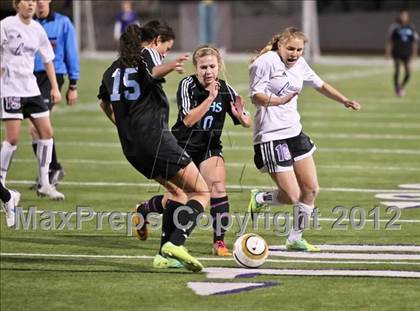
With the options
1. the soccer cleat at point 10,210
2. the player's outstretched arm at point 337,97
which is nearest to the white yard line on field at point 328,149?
the player's outstretched arm at point 337,97

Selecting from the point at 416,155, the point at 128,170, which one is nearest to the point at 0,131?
the point at 128,170

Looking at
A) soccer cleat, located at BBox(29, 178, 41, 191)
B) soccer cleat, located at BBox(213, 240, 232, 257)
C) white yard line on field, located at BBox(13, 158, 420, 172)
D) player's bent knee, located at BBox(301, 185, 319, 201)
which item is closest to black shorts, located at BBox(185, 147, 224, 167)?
soccer cleat, located at BBox(213, 240, 232, 257)

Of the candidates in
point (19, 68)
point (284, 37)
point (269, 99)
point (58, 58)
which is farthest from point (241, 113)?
point (58, 58)

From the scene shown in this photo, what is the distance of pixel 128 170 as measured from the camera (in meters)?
15.7

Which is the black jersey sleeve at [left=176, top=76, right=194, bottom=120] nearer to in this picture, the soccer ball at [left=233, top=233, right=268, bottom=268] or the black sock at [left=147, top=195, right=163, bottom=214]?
the black sock at [left=147, top=195, right=163, bottom=214]

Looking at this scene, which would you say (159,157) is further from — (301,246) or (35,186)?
(35,186)

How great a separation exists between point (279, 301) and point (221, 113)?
7.41ft

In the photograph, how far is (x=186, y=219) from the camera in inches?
344

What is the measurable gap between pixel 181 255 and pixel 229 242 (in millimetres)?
1760

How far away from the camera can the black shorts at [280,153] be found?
9.73 meters

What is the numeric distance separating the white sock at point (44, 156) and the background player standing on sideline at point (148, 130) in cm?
430

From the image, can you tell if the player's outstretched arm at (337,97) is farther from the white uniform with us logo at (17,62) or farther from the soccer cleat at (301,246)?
the white uniform with us logo at (17,62)

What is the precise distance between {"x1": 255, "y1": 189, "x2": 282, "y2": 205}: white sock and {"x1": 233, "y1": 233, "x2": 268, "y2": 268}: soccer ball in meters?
1.45

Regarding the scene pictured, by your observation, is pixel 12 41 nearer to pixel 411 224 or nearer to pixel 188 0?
pixel 411 224
